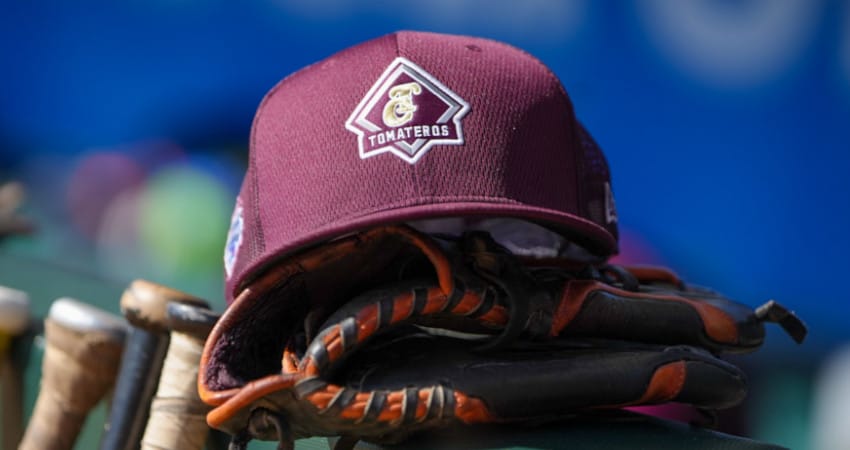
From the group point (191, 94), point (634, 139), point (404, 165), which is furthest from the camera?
point (191, 94)

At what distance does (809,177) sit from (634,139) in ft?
1.04

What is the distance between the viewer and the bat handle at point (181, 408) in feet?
3.57

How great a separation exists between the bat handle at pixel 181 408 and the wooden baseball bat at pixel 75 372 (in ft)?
0.74

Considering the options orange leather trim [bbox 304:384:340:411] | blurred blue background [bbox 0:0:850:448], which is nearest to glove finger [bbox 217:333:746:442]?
orange leather trim [bbox 304:384:340:411]

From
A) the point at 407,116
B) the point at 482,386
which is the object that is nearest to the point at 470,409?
the point at 482,386

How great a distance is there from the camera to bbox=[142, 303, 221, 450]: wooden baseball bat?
1083mm

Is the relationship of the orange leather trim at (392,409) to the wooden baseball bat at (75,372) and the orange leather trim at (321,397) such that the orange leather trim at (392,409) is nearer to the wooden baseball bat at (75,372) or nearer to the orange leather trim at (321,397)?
the orange leather trim at (321,397)

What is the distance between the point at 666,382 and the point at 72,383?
0.78m

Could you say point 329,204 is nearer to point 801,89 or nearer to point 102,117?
point 801,89

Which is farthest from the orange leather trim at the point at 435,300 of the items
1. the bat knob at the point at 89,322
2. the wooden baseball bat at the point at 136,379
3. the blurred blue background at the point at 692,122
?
the blurred blue background at the point at 692,122

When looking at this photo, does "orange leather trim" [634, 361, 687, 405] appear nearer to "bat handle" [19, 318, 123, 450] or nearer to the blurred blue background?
"bat handle" [19, 318, 123, 450]

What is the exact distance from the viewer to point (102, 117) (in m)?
2.70

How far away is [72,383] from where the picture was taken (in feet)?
4.32

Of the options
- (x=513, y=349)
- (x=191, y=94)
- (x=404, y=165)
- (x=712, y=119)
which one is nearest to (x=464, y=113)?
(x=404, y=165)
